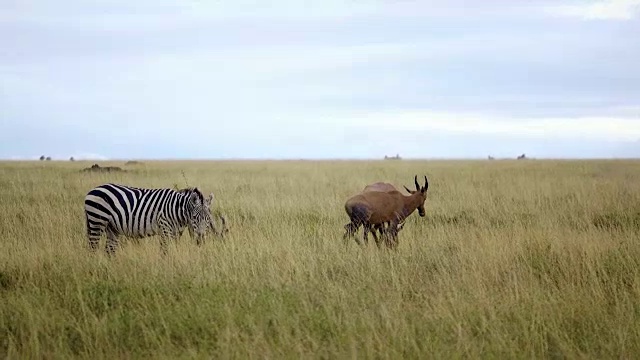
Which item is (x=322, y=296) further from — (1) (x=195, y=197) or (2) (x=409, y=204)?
(2) (x=409, y=204)

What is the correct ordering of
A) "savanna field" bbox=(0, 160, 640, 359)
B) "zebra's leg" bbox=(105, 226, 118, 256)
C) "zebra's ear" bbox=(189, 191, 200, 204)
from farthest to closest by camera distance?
"zebra's leg" bbox=(105, 226, 118, 256) < "zebra's ear" bbox=(189, 191, 200, 204) < "savanna field" bbox=(0, 160, 640, 359)

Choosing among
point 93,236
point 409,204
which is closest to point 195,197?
point 93,236

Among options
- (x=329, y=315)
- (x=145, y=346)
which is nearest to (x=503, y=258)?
(x=329, y=315)

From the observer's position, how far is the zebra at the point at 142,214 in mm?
9680

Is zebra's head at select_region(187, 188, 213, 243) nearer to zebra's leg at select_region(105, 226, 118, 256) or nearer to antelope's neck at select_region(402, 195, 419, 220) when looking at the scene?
zebra's leg at select_region(105, 226, 118, 256)

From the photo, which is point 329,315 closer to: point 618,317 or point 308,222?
point 618,317

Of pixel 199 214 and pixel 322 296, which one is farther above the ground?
pixel 199 214

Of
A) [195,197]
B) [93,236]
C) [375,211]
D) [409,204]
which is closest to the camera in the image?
[195,197]

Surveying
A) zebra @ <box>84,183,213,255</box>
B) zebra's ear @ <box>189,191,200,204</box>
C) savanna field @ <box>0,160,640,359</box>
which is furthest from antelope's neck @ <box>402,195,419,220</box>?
zebra's ear @ <box>189,191,200,204</box>

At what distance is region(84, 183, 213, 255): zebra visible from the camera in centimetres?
968

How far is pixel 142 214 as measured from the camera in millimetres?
9891

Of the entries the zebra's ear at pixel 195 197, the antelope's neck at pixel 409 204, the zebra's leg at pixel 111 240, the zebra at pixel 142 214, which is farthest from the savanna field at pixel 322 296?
the zebra's ear at pixel 195 197

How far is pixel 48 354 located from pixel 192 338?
3.62 ft

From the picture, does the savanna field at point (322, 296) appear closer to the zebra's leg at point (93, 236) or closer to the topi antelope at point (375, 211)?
the zebra's leg at point (93, 236)
